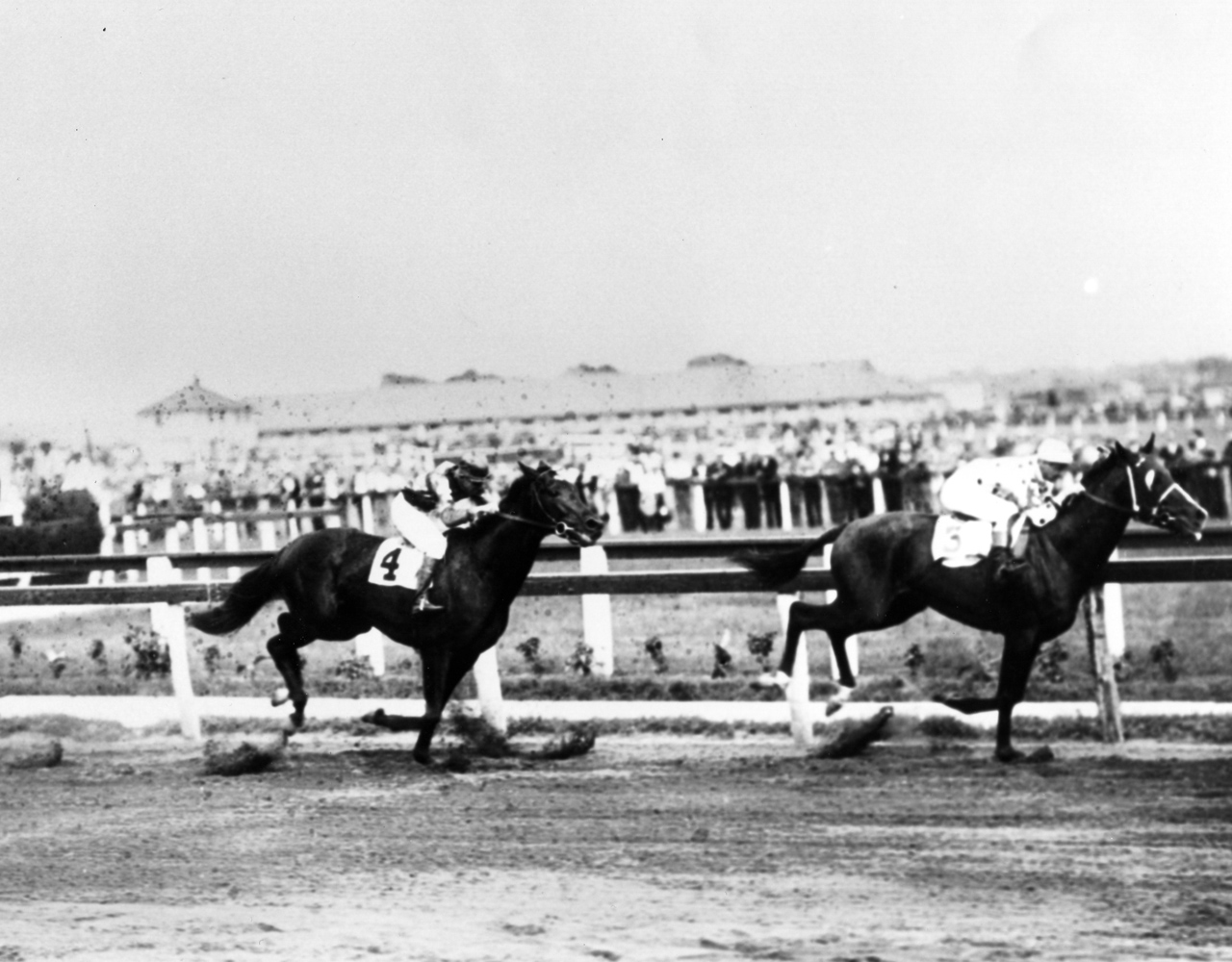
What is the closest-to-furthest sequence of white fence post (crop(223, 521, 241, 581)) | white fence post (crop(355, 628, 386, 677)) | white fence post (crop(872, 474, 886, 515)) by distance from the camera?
white fence post (crop(355, 628, 386, 677)) → white fence post (crop(223, 521, 241, 581)) → white fence post (crop(872, 474, 886, 515))

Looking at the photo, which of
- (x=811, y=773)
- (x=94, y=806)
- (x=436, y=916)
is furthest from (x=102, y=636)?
(x=436, y=916)

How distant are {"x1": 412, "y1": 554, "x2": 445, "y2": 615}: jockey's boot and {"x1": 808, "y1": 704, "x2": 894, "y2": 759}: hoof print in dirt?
2.33m

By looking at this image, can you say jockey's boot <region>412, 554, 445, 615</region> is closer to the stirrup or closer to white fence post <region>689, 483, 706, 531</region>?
the stirrup

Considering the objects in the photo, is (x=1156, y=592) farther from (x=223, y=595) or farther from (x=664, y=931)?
(x=664, y=931)

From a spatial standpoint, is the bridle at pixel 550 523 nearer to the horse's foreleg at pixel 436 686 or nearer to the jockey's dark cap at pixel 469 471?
the jockey's dark cap at pixel 469 471

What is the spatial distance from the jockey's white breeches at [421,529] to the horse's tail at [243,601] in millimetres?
1084

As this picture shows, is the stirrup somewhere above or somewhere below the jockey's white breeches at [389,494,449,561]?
below

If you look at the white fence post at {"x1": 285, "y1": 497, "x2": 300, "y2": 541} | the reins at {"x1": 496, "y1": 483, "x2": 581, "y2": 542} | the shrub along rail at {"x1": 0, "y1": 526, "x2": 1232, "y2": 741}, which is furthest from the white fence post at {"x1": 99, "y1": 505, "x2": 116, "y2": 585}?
the reins at {"x1": 496, "y1": 483, "x2": 581, "y2": 542}

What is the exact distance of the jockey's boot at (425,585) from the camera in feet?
32.8

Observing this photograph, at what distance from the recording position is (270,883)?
7004 millimetres

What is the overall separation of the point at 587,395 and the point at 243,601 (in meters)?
12.9

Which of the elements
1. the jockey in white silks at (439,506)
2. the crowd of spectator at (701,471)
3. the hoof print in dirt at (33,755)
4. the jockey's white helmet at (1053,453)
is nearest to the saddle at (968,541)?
the jockey's white helmet at (1053,453)

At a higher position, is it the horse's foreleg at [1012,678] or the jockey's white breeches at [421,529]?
the jockey's white breeches at [421,529]

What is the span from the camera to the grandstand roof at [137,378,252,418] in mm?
18531
